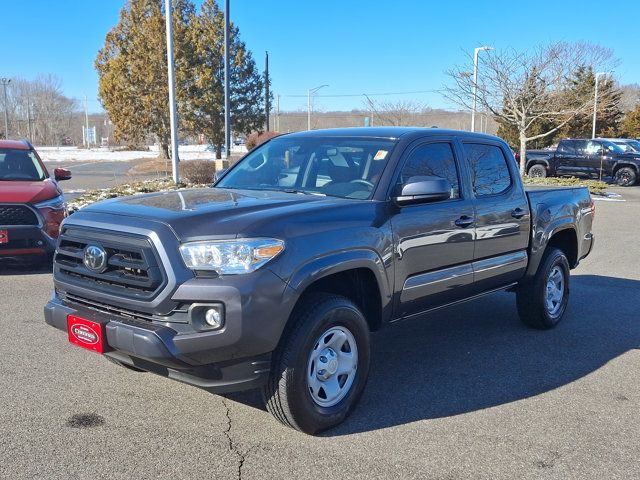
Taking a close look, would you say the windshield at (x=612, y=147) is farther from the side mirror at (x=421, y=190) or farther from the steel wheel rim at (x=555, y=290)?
the side mirror at (x=421, y=190)

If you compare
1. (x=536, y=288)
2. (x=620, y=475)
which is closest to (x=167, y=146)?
(x=536, y=288)

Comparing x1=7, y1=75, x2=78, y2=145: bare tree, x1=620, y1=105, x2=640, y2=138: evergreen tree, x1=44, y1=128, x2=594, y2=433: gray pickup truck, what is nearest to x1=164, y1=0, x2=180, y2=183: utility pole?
x1=44, y1=128, x2=594, y2=433: gray pickup truck

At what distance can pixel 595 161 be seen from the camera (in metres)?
25.8

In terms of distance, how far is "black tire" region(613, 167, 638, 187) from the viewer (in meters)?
25.6

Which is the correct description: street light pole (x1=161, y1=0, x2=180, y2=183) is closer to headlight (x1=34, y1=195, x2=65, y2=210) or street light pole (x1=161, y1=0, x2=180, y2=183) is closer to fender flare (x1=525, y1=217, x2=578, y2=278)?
headlight (x1=34, y1=195, x2=65, y2=210)

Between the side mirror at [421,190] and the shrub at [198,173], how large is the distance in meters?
18.3

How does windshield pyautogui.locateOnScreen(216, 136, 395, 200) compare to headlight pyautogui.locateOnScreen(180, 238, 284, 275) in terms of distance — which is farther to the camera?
windshield pyautogui.locateOnScreen(216, 136, 395, 200)

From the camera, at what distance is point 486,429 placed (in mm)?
3867

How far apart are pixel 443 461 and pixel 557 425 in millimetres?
978

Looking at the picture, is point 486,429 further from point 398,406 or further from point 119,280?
point 119,280

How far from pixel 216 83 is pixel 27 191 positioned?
2678 cm

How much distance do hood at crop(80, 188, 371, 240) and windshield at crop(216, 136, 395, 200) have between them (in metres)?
0.25

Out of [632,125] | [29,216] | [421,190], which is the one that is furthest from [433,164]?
[632,125]

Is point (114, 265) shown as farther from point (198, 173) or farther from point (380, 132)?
point (198, 173)
